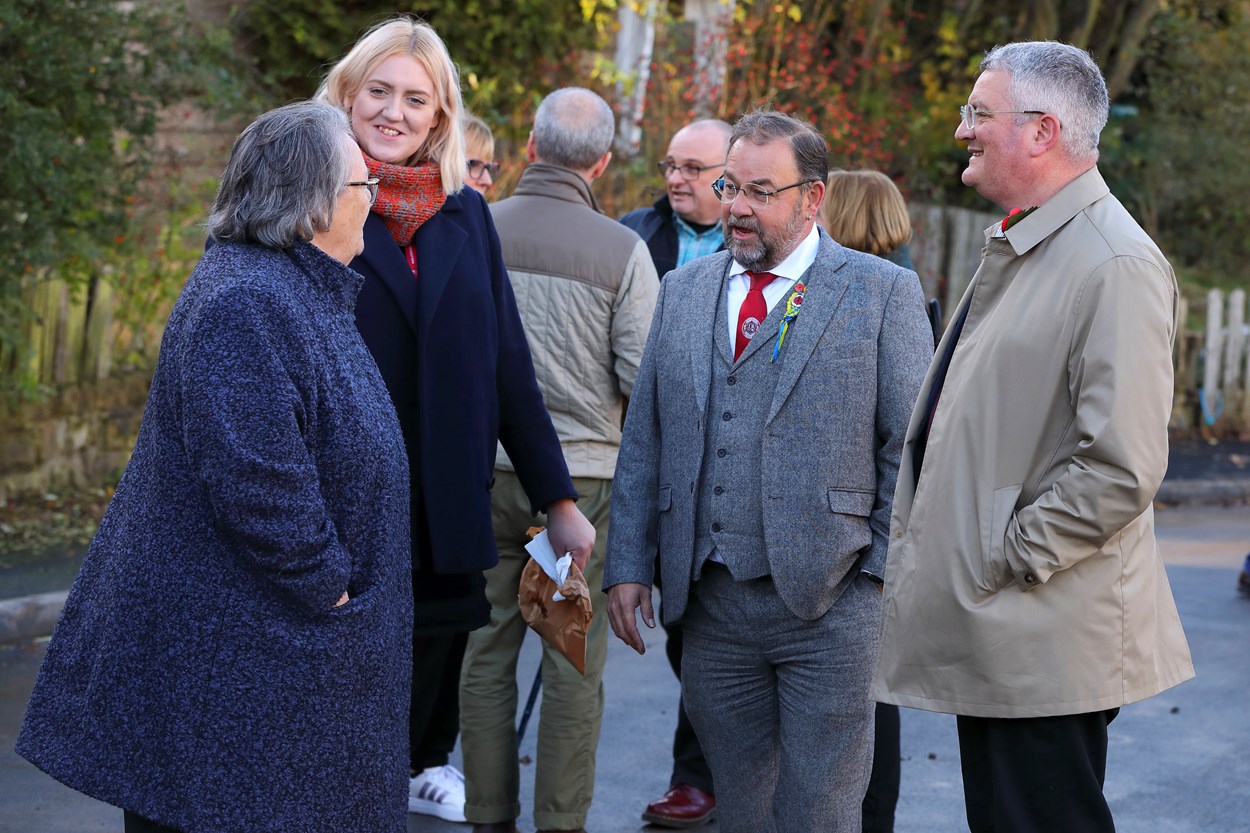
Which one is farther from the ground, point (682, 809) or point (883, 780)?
point (883, 780)

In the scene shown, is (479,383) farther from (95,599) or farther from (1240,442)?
(1240,442)

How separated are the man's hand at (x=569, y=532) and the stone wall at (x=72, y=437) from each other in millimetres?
6205

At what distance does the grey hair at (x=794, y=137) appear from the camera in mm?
3639

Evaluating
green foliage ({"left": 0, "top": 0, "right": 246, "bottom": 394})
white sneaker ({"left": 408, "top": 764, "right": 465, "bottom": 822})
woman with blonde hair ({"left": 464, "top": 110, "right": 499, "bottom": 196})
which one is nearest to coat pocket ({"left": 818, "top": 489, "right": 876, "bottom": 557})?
white sneaker ({"left": 408, "top": 764, "right": 465, "bottom": 822})

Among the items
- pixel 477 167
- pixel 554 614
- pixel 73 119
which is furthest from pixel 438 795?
pixel 73 119

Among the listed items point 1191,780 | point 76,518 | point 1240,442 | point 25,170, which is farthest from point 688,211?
point 1240,442

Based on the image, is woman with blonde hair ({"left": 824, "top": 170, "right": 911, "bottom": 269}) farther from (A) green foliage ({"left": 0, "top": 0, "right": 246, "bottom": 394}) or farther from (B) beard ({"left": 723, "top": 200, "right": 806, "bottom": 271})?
(A) green foliage ({"left": 0, "top": 0, "right": 246, "bottom": 394})

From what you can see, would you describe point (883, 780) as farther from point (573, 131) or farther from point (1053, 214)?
point (573, 131)

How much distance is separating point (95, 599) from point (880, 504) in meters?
1.79

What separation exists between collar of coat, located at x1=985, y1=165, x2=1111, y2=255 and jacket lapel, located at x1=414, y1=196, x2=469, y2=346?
1360 millimetres

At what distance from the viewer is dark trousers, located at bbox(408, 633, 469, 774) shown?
4449 millimetres

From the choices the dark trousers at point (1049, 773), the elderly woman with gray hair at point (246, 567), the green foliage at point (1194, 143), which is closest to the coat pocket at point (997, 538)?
the dark trousers at point (1049, 773)

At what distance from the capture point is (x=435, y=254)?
11.9ft

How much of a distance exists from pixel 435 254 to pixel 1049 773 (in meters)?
1.84
